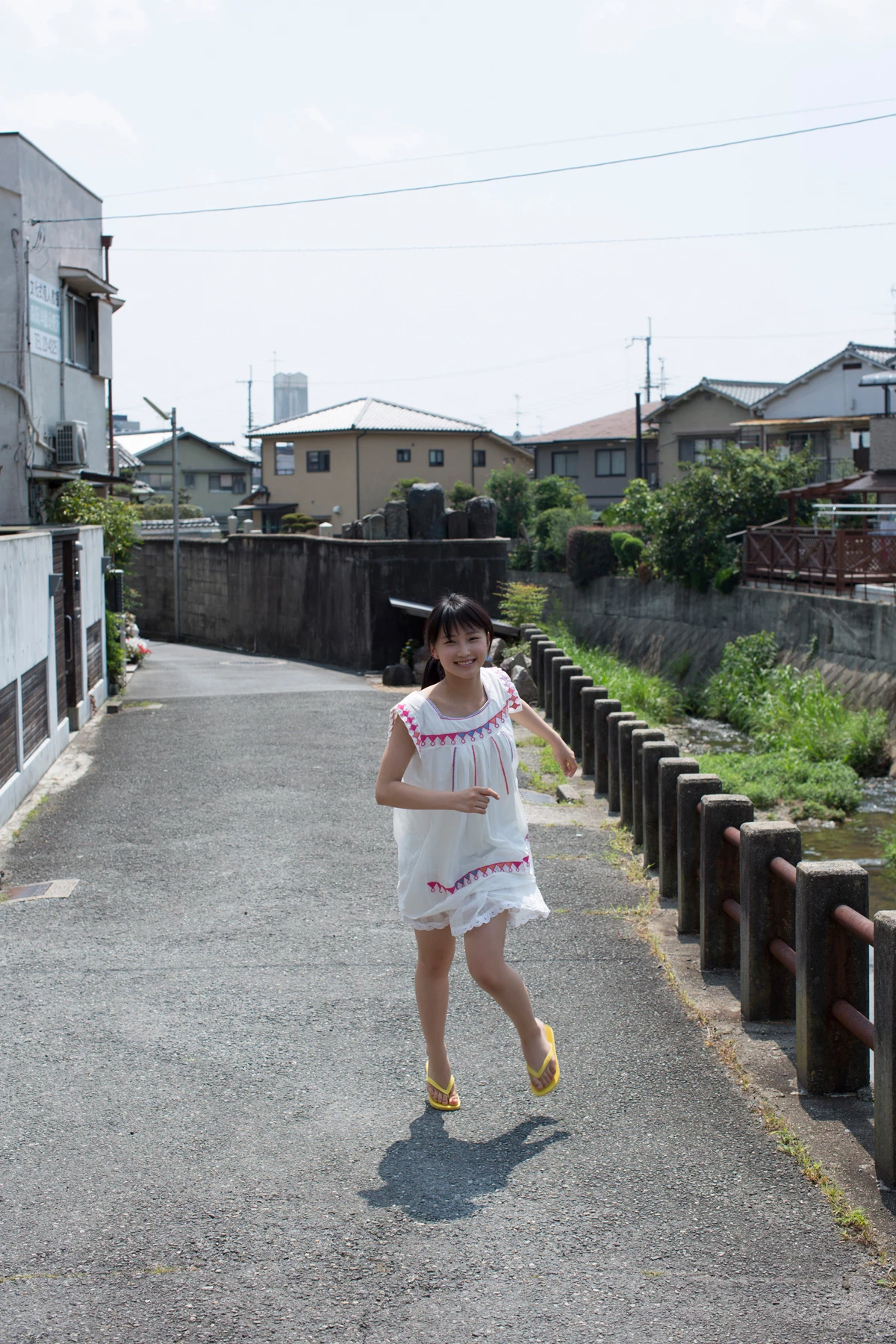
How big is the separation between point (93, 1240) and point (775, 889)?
2646 millimetres

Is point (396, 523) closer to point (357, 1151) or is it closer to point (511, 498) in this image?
point (357, 1151)

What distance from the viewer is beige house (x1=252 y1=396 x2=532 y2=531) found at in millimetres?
47375

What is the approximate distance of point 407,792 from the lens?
11.9ft

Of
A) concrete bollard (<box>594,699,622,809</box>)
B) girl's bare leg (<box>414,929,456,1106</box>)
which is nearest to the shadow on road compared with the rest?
girl's bare leg (<box>414,929,456,1106</box>)

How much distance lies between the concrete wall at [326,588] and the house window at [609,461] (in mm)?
24472

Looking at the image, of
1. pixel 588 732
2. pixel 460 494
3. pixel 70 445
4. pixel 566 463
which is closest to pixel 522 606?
pixel 70 445

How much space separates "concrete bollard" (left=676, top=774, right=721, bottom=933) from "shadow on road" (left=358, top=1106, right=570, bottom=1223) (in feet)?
6.72

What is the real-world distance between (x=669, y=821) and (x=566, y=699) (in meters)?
4.96

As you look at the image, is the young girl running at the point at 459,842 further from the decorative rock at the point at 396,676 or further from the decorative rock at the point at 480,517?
the decorative rock at the point at 480,517

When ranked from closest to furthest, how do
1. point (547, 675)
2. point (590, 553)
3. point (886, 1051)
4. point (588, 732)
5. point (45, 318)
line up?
point (886, 1051) → point (588, 732) → point (547, 675) → point (45, 318) → point (590, 553)

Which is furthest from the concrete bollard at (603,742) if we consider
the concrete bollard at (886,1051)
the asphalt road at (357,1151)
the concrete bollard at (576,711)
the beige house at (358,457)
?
the beige house at (358,457)

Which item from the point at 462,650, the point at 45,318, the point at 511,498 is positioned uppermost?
the point at 45,318

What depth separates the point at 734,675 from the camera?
21078mm

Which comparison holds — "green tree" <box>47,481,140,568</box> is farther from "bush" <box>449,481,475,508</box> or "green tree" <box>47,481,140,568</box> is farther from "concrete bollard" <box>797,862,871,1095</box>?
"bush" <box>449,481,475,508</box>
